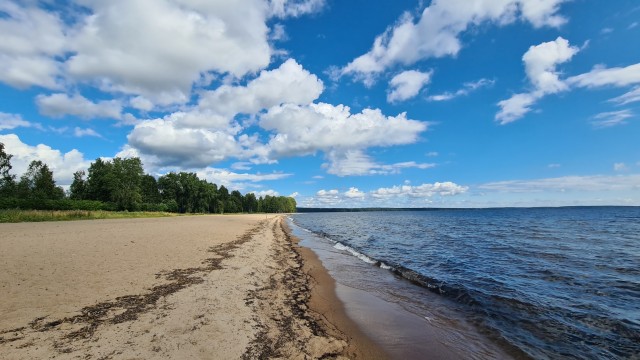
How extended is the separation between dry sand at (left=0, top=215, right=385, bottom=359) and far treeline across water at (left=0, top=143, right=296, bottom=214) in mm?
47195

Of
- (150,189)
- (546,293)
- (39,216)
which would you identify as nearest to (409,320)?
(546,293)

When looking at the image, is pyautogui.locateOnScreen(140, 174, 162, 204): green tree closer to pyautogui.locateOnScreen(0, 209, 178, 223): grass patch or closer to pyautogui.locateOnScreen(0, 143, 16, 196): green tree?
pyautogui.locateOnScreen(0, 143, 16, 196): green tree

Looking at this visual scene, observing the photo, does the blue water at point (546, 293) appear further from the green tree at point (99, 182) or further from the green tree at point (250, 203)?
the green tree at point (250, 203)

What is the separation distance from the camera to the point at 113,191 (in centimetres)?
7469

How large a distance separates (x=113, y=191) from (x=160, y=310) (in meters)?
81.5

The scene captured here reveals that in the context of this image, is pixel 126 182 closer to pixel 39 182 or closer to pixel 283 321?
pixel 39 182

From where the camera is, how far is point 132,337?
240 inches

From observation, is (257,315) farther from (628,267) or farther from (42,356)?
(628,267)

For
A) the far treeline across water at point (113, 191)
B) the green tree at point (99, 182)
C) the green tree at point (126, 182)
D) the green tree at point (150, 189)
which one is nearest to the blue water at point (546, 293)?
the far treeline across water at point (113, 191)

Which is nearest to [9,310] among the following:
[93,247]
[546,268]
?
[93,247]

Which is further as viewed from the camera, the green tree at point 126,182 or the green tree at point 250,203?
the green tree at point 250,203

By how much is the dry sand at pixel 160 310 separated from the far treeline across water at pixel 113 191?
155 feet

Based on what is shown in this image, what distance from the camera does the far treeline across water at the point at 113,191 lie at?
53922 millimetres

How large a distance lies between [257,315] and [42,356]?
425cm
